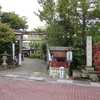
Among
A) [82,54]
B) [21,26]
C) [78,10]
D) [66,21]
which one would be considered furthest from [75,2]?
[21,26]

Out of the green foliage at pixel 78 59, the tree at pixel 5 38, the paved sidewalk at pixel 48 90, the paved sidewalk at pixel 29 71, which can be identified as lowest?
the paved sidewalk at pixel 48 90

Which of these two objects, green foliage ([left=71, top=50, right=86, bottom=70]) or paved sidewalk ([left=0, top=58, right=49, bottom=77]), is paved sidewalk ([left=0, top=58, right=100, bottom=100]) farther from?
paved sidewalk ([left=0, top=58, right=49, bottom=77])

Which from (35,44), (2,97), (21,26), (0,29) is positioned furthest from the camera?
(35,44)

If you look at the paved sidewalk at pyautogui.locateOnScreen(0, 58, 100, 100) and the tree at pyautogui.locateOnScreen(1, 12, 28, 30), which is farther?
the tree at pyautogui.locateOnScreen(1, 12, 28, 30)

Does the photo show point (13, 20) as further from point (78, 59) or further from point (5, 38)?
point (78, 59)

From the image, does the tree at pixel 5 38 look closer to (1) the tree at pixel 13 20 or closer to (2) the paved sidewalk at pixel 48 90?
(2) the paved sidewalk at pixel 48 90

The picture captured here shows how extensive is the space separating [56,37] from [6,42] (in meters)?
6.65

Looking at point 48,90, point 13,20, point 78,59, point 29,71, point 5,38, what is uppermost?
point 13,20

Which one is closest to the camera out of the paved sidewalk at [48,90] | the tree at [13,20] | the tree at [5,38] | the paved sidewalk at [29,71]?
the paved sidewalk at [48,90]

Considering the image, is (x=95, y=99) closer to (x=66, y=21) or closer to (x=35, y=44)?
(x=66, y=21)

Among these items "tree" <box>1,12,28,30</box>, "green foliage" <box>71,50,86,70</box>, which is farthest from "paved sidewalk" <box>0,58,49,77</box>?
"tree" <box>1,12,28,30</box>

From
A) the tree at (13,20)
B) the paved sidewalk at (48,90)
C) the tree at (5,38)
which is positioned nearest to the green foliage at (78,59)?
the paved sidewalk at (48,90)

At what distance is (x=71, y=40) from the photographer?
13836 millimetres

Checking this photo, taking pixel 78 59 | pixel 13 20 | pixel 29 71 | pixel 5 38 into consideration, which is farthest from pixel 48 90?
pixel 13 20
